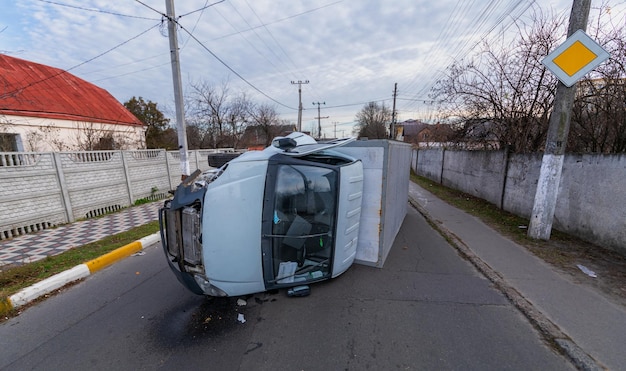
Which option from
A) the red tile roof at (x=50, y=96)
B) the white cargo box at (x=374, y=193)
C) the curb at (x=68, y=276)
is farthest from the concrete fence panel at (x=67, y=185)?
the red tile roof at (x=50, y=96)

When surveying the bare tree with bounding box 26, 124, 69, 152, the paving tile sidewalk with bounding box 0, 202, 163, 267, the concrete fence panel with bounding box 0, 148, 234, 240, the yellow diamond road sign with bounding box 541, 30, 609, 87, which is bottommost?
the paving tile sidewalk with bounding box 0, 202, 163, 267

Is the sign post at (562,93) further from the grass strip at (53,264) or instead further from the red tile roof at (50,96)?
the red tile roof at (50,96)

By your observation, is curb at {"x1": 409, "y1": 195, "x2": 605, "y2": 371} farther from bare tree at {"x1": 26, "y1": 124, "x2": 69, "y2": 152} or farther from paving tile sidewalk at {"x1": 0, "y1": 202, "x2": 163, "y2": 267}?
bare tree at {"x1": 26, "y1": 124, "x2": 69, "y2": 152}

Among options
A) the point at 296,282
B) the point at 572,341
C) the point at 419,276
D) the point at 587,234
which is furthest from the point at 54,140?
the point at 587,234

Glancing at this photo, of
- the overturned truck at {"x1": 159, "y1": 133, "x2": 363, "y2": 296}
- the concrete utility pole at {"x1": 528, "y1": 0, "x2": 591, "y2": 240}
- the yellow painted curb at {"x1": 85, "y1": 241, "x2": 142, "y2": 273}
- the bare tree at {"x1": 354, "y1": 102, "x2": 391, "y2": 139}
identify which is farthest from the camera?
the bare tree at {"x1": 354, "y1": 102, "x2": 391, "y2": 139}

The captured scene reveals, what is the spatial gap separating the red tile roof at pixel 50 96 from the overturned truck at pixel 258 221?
1666 centimetres

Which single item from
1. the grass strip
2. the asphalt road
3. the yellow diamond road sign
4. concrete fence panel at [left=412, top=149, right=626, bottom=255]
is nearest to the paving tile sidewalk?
the grass strip

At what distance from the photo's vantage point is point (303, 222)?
2885 mm

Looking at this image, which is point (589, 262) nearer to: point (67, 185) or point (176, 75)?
point (176, 75)

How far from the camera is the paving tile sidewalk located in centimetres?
438

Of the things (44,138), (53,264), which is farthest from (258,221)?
(44,138)

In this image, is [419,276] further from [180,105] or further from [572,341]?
[180,105]

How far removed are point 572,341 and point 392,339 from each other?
161 centimetres

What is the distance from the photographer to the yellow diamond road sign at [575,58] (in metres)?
4.07
